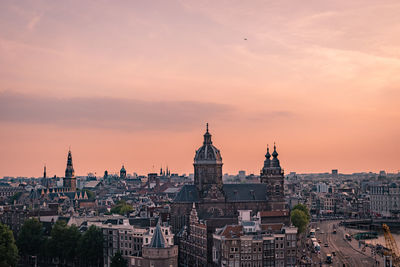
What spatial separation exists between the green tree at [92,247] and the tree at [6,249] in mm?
16390

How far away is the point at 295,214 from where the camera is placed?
184250 mm

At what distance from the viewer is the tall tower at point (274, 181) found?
163 m

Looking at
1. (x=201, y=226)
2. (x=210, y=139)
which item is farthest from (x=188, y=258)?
(x=210, y=139)

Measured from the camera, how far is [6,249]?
425 ft

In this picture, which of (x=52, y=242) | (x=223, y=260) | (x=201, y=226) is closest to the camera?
(x=223, y=260)

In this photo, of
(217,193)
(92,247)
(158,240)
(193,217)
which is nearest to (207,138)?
(217,193)

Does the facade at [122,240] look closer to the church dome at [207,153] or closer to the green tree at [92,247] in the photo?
the green tree at [92,247]

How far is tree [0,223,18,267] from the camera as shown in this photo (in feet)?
418

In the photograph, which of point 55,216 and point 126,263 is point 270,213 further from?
point 55,216

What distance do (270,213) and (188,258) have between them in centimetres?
2369

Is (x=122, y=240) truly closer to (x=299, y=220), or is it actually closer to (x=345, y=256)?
(x=299, y=220)

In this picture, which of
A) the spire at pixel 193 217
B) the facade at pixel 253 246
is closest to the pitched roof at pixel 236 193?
the spire at pixel 193 217

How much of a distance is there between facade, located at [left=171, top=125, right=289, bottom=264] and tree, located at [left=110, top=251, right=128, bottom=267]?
22870 mm

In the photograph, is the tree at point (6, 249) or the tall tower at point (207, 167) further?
the tall tower at point (207, 167)
